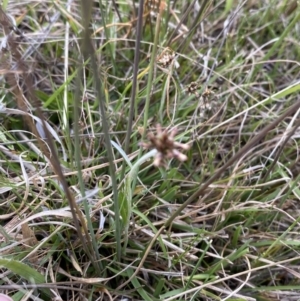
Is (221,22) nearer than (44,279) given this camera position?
No

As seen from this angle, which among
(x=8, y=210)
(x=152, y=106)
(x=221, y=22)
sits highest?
(x=221, y=22)

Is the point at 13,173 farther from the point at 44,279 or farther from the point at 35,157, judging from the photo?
the point at 44,279

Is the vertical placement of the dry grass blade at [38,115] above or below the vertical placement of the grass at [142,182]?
above

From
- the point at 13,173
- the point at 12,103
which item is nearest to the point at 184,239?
the point at 13,173

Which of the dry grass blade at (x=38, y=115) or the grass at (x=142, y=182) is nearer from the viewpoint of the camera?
the dry grass blade at (x=38, y=115)

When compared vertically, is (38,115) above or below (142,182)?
above

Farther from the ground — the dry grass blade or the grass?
the dry grass blade

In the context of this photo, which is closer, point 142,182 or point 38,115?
point 38,115

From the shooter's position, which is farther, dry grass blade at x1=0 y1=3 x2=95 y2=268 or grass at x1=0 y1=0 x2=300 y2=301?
grass at x1=0 y1=0 x2=300 y2=301
